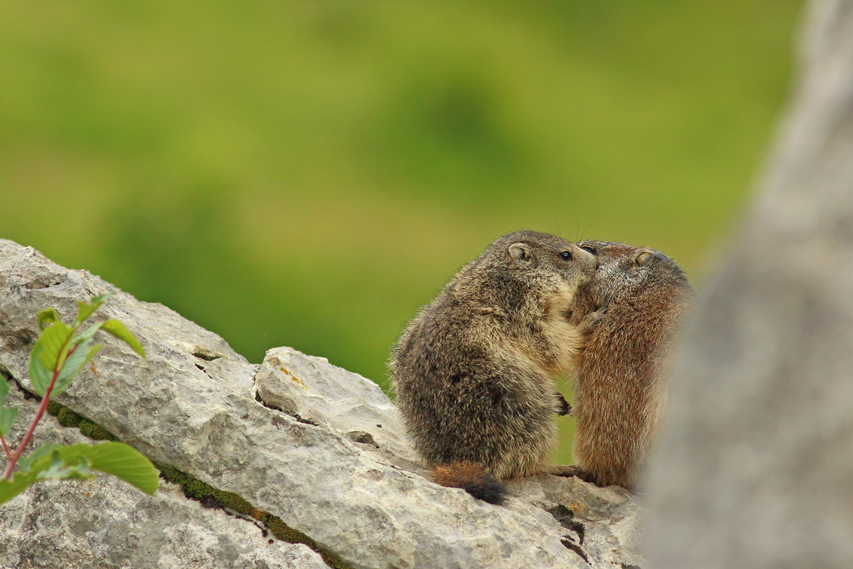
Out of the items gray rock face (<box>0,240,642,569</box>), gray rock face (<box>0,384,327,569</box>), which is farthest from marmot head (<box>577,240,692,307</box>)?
gray rock face (<box>0,384,327,569</box>)

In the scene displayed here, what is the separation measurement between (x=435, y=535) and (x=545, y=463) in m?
1.02

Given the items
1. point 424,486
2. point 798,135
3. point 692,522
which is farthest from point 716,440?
point 424,486

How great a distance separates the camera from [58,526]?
275cm

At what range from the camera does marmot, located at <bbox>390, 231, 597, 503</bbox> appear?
3547 mm

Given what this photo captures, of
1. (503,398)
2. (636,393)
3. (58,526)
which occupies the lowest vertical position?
(58,526)

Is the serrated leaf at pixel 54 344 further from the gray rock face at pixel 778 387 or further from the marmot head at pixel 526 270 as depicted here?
the marmot head at pixel 526 270

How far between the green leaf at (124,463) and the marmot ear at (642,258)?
291 centimetres

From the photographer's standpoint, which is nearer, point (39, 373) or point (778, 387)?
point (778, 387)

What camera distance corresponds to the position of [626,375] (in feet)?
12.3

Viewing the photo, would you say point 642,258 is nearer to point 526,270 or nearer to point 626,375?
point 526,270

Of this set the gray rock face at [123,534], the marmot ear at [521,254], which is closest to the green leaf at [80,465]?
the gray rock face at [123,534]

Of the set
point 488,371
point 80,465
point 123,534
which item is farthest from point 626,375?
point 80,465

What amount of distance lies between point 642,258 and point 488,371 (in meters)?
1.24

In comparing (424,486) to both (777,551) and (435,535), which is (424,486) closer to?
(435,535)
